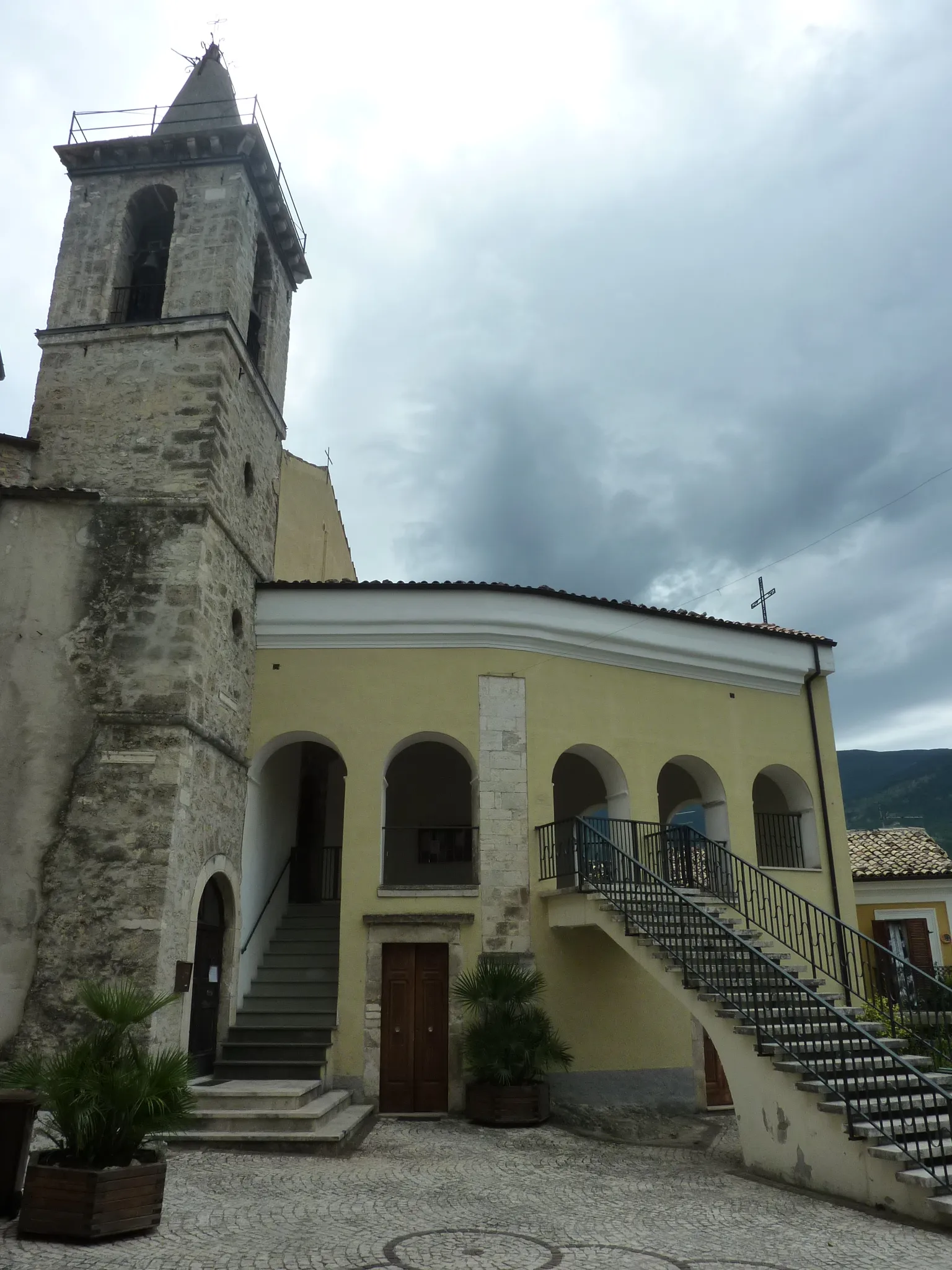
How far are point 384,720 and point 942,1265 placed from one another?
8684 millimetres

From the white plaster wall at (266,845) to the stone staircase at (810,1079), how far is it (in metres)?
5.10

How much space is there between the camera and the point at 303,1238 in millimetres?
6117

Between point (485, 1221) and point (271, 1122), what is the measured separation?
334 cm

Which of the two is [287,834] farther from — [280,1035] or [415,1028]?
[415,1028]

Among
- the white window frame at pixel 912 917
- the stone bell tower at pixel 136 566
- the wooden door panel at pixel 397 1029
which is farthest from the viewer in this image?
the white window frame at pixel 912 917

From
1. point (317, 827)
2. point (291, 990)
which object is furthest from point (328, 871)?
point (291, 990)

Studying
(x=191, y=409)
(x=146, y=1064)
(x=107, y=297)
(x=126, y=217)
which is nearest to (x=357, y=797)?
(x=191, y=409)

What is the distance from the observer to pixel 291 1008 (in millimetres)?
12117

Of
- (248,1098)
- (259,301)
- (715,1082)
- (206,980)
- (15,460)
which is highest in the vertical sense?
(259,301)

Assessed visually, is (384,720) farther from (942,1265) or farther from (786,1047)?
(942,1265)

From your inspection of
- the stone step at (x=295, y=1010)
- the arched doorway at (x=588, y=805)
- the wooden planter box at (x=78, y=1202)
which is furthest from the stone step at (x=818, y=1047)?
the stone step at (x=295, y=1010)

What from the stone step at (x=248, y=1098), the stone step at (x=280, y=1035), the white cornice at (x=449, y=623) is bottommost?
the stone step at (x=248, y=1098)

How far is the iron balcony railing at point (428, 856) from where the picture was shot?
53.6 ft

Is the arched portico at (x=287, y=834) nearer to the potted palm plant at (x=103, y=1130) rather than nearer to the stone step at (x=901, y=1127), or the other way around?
the potted palm plant at (x=103, y=1130)
